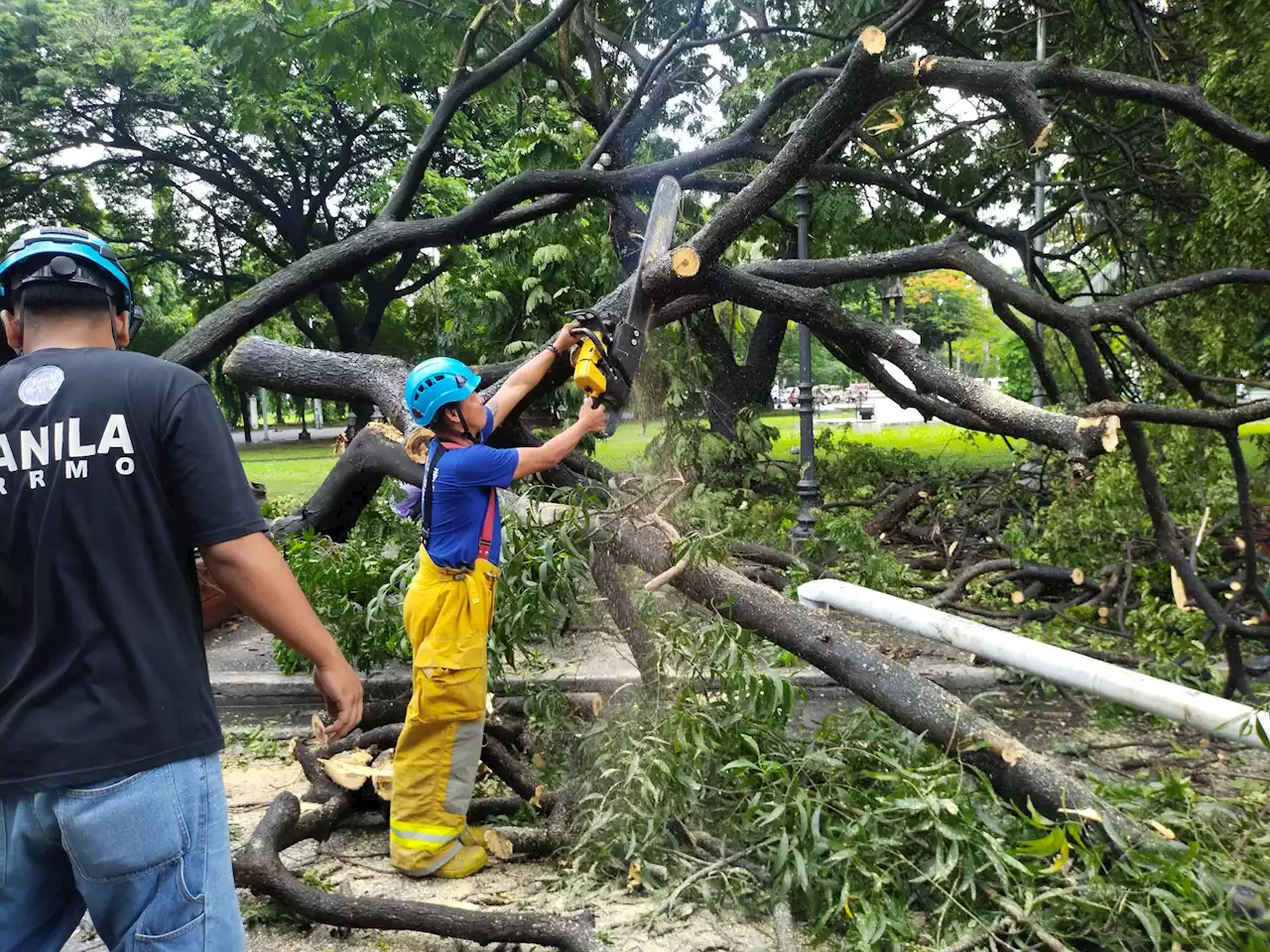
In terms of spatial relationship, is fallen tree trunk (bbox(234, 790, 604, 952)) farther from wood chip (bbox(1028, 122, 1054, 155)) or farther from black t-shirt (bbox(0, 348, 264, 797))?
wood chip (bbox(1028, 122, 1054, 155))

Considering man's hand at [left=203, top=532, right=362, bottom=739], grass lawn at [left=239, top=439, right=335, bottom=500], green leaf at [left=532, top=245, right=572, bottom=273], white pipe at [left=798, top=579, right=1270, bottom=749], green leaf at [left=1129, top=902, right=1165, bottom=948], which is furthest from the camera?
grass lawn at [left=239, top=439, right=335, bottom=500]

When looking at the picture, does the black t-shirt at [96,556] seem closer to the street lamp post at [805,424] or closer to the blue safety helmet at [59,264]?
the blue safety helmet at [59,264]

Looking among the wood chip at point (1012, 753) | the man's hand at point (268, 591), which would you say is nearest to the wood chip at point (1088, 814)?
the wood chip at point (1012, 753)

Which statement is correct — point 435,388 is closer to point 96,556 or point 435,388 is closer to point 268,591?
point 268,591

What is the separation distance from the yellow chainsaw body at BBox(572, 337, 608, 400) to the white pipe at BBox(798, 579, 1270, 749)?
193cm

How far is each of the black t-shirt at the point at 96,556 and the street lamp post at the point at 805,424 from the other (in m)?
6.36

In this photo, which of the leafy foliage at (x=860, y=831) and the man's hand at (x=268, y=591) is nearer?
the man's hand at (x=268, y=591)

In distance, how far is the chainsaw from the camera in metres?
3.46

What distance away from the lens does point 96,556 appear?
66.0 inches

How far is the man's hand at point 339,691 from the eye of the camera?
1.96m

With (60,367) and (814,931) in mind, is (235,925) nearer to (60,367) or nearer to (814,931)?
(60,367)

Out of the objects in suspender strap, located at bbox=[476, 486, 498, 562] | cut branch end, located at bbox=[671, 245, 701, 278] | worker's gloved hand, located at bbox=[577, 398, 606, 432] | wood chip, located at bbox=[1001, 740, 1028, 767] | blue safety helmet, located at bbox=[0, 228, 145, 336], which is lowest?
wood chip, located at bbox=[1001, 740, 1028, 767]

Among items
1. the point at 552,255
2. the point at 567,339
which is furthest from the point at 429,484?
the point at 552,255

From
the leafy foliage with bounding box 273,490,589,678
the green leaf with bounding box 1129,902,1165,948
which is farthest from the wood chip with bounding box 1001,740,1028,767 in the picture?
the leafy foliage with bounding box 273,490,589,678
